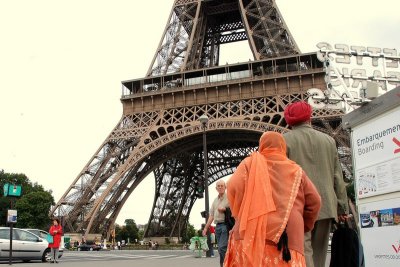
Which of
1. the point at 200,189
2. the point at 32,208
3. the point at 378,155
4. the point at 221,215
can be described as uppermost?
the point at 32,208

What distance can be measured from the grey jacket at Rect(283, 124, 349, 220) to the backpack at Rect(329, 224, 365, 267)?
0.21 meters

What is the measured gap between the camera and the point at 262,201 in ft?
11.3

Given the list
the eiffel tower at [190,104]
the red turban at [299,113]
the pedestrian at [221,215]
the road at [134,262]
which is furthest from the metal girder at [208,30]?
the red turban at [299,113]

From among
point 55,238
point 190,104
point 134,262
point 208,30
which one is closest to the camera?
point 134,262

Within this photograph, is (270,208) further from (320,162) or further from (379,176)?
(379,176)

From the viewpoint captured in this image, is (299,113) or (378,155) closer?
(299,113)

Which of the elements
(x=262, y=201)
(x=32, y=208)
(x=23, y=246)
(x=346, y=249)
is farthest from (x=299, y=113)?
(x=32, y=208)

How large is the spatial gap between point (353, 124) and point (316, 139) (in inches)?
121

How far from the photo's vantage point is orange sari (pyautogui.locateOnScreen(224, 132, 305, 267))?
3.40 metres

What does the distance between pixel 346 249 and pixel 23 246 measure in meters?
14.2

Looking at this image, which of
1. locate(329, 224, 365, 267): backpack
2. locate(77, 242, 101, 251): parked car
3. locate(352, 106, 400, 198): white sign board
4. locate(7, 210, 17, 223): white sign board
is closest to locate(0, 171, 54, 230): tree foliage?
locate(77, 242, 101, 251): parked car

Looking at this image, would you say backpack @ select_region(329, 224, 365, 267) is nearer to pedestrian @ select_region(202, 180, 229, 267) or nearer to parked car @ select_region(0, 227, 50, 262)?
pedestrian @ select_region(202, 180, 229, 267)

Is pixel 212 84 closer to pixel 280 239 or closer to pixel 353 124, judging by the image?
pixel 353 124

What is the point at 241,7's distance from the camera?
34.3 metres
